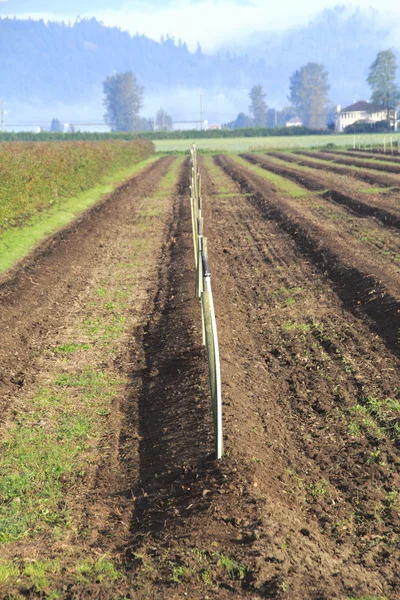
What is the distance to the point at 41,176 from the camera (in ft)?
94.8

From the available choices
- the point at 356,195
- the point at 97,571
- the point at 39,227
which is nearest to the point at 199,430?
the point at 97,571

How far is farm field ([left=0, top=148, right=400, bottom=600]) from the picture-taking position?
538 centimetres

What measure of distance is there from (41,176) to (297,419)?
2241 centimetres

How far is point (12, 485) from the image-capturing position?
7.04 metres

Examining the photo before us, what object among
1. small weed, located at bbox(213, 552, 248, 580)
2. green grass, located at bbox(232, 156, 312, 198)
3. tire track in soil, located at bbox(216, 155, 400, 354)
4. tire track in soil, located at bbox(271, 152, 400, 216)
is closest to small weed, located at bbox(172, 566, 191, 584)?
small weed, located at bbox(213, 552, 248, 580)

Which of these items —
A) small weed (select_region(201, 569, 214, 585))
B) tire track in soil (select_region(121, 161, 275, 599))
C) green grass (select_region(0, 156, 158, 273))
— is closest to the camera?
small weed (select_region(201, 569, 214, 585))

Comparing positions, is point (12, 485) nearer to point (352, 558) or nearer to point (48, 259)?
point (352, 558)

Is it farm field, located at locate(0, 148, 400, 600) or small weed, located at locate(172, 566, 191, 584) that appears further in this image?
farm field, located at locate(0, 148, 400, 600)

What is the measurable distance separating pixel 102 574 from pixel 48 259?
1297 centimetres

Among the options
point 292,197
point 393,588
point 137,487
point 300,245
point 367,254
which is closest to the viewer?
point 393,588

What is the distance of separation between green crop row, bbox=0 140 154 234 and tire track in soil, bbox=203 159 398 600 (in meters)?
10.9

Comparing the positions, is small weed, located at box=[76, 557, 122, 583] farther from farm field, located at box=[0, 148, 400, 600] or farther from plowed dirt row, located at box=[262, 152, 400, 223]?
plowed dirt row, located at box=[262, 152, 400, 223]

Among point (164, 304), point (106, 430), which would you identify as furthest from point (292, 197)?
Result: point (106, 430)

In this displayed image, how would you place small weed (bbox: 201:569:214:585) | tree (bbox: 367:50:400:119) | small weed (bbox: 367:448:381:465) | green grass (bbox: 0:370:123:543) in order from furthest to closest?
tree (bbox: 367:50:400:119)
small weed (bbox: 367:448:381:465)
green grass (bbox: 0:370:123:543)
small weed (bbox: 201:569:214:585)
